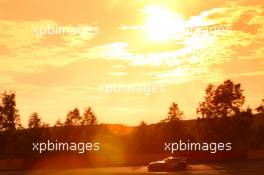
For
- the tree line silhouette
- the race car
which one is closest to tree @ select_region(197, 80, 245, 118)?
the tree line silhouette

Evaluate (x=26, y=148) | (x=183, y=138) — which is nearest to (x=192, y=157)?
(x=183, y=138)

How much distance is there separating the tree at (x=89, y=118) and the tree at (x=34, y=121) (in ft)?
26.8

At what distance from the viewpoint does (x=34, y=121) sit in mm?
63281

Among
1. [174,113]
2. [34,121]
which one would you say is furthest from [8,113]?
[174,113]

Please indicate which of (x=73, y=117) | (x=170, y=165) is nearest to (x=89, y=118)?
(x=73, y=117)

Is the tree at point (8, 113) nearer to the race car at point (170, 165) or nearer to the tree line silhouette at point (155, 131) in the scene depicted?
the tree line silhouette at point (155, 131)

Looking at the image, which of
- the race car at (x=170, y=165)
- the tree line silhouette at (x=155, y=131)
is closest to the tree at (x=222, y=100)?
the tree line silhouette at (x=155, y=131)

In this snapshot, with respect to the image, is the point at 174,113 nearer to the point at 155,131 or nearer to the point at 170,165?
the point at 155,131

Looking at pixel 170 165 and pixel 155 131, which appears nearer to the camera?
pixel 170 165

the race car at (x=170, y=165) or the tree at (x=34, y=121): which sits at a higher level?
the tree at (x=34, y=121)

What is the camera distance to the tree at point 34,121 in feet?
198

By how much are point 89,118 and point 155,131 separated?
12.4 metres

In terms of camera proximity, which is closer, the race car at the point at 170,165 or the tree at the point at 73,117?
the race car at the point at 170,165

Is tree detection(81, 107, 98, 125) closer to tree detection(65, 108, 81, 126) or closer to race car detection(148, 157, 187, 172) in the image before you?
tree detection(65, 108, 81, 126)
